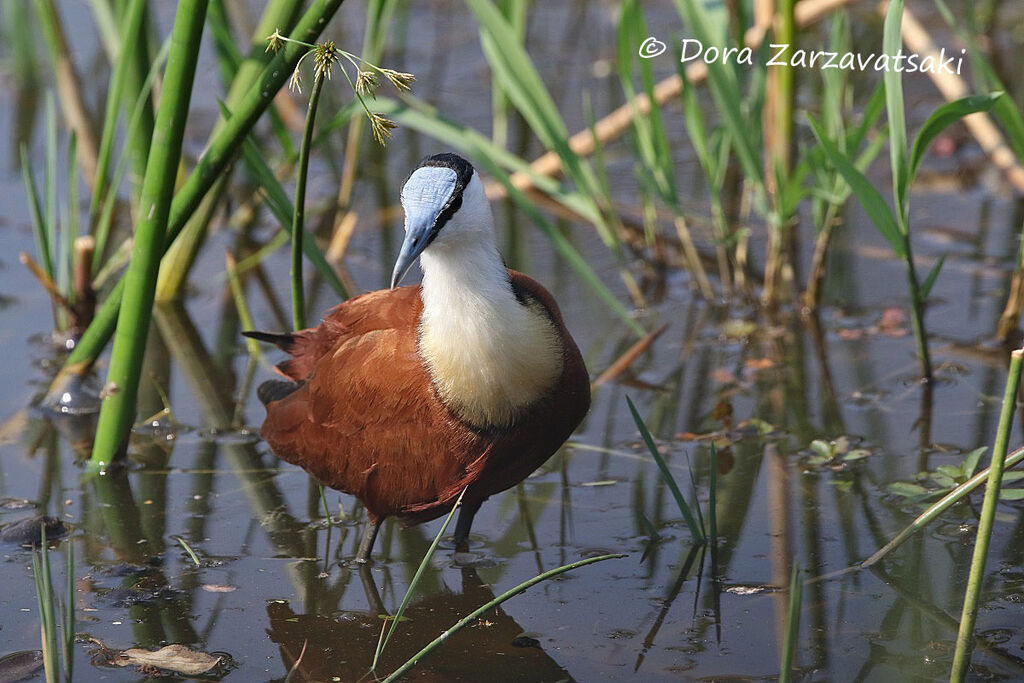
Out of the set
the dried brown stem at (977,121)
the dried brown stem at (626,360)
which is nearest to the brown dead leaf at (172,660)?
the dried brown stem at (626,360)

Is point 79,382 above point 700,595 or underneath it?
above

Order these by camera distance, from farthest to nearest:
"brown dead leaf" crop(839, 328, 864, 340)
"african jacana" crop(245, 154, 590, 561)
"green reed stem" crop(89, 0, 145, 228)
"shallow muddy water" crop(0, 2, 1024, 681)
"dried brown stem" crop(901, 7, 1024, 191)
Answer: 1. "dried brown stem" crop(901, 7, 1024, 191)
2. "brown dead leaf" crop(839, 328, 864, 340)
3. "green reed stem" crop(89, 0, 145, 228)
4. "shallow muddy water" crop(0, 2, 1024, 681)
5. "african jacana" crop(245, 154, 590, 561)

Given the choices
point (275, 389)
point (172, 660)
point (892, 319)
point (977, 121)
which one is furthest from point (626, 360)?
point (977, 121)

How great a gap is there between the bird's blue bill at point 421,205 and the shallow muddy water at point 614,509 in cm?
87

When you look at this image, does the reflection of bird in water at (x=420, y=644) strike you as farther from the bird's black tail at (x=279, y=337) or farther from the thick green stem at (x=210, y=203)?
the thick green stem at (x=210, y=203)

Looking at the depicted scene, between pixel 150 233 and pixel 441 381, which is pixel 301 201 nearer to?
pixel 150 233

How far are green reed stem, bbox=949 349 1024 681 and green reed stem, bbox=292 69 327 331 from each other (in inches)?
55.2

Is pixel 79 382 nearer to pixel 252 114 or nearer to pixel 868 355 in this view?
pixel 252 114

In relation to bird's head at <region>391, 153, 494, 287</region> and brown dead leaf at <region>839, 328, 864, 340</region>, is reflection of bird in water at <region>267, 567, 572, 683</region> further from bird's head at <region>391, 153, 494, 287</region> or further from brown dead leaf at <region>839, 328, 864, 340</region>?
brown dead leaf at <region>839, 328, 864, 340</region>

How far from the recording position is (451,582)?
2.94 meters

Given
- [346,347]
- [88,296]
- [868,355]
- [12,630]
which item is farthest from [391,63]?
[12,630]

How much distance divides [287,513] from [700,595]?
113 cm

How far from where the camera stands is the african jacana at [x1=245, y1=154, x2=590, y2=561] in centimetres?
246

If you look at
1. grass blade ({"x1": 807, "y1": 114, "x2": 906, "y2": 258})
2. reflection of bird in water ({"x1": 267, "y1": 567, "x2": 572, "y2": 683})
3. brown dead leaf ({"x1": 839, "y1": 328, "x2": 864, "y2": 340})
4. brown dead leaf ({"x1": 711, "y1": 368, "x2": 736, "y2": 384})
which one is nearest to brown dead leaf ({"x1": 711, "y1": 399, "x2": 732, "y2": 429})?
brown dead leaf ({"x1": 711, "y1": 368, "x2": 736, "y2": 384})
